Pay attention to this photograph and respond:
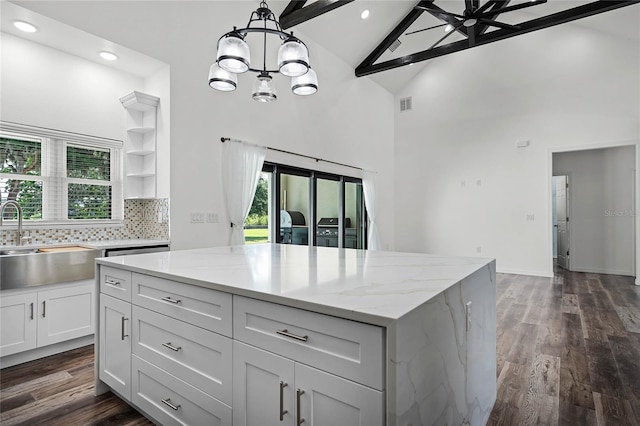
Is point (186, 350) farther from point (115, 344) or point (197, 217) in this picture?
point (197, 217)

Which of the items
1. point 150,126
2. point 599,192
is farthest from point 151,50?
point 599,192

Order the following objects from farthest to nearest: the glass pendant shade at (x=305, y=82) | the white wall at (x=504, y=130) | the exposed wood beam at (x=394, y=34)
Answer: the exposed wood beam at (x=394, y=34)
the white wall at (x=504, y=130)
the glass pendant shade at (x=305, y=82)

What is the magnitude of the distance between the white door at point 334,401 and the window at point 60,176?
11.5ft

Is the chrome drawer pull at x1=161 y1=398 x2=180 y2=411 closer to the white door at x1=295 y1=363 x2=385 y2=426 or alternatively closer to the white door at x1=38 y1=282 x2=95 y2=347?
the white door at x1=295 y1=363 x2=385 y2=426

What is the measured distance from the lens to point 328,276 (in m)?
1.49

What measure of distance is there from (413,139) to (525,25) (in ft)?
9.93

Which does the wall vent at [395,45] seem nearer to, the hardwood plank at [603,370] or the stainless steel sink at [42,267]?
the hardwood plank at [603,370]

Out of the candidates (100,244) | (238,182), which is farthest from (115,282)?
(238,182)

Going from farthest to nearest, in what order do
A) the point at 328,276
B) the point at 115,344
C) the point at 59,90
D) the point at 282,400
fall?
1. the point at 59,90
2. the point at 115,344
3. the point at 328,276
4. the point at 282,400

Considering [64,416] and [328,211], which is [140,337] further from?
[328,211]

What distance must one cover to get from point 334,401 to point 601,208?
7607 millimetres

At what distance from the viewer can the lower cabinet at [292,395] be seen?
99 cm

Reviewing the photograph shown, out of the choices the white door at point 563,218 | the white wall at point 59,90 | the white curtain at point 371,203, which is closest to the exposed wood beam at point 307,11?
the white wall at point 59,90

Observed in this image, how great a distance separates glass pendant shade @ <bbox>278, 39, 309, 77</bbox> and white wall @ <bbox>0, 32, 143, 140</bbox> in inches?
105
